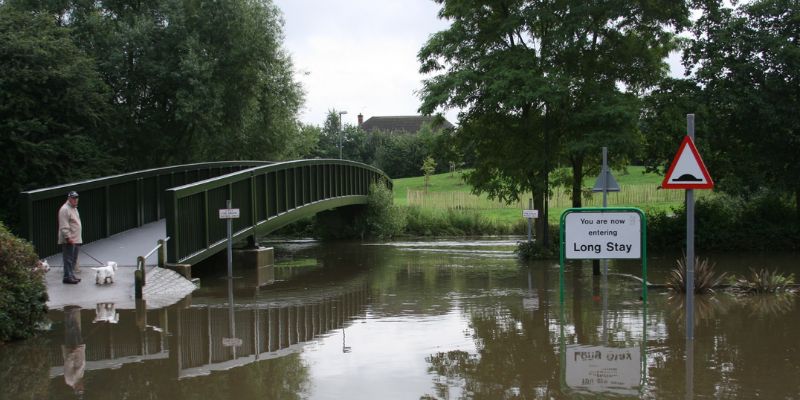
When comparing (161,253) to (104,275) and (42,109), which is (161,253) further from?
(42,109)

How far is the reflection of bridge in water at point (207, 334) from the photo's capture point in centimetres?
873

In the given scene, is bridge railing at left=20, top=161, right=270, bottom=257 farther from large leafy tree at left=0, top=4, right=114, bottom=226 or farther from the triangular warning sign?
the triangular warning sign

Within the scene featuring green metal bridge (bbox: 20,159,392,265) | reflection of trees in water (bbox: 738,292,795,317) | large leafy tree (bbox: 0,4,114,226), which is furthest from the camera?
large leafy tree (bbox: 0,4,114,226)

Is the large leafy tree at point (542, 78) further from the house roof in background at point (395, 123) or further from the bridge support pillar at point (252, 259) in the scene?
the house roof in background at point (395, 123)

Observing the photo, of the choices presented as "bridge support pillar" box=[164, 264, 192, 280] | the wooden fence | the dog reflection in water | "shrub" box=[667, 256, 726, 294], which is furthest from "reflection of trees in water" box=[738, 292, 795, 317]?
the wooden fence

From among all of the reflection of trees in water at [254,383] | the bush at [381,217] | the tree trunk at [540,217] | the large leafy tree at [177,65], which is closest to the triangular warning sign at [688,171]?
the reflection of trees in water at [254,383]

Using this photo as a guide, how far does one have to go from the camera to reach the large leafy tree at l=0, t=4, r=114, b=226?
2080 cm

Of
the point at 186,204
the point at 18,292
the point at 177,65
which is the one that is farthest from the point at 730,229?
the point at 18,292

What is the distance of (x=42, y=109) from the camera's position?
21.9 m

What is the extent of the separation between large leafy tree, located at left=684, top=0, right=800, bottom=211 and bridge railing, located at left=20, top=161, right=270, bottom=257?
52.0 feet

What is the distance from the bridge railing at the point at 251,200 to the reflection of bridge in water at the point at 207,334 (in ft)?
12.6

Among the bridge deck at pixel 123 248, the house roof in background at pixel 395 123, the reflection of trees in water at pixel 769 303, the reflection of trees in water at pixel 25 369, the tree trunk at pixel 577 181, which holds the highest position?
the house roof in background at pixel 395 123

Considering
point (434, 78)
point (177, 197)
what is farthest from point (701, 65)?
point (177, 197)

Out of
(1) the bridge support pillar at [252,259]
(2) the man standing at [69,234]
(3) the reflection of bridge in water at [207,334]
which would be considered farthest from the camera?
(1) the bridge support pillar at [252,259]
